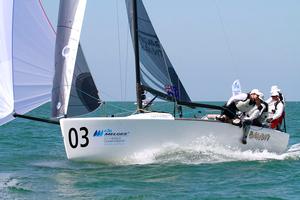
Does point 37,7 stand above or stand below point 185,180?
above

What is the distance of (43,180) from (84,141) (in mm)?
1370

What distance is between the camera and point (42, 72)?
1259 cm

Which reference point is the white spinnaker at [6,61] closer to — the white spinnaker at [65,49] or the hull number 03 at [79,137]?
the white spinnaker at [65,49]

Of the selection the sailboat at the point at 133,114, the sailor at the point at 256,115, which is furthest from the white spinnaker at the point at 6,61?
the sailor at the point at 256,115

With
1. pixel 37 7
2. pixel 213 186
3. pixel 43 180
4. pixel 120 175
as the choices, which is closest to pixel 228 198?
pixel 213 186

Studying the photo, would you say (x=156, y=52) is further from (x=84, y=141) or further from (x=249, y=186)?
(x=249, y=186)

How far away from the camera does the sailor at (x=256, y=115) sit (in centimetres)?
1317

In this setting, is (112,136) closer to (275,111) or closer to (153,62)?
(153,62)

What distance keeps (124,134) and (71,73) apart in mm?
1576

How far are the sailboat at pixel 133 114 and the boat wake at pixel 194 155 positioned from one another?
9 cm

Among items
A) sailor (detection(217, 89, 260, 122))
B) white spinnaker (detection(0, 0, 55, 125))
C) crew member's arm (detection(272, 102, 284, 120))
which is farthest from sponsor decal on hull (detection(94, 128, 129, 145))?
crew member's arm (detection(272, 102, 284, 120))

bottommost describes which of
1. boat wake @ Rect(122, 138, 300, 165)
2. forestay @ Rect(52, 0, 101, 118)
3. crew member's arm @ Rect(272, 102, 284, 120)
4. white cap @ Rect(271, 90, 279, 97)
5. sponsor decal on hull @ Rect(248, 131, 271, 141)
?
boat wake @ Rect(122, 138, 300, 165)

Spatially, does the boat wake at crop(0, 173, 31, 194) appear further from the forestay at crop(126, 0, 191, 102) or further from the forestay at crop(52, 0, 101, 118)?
the forestay at crop(126, 0, 191, 102)

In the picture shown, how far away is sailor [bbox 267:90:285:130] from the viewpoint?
14373 millimetres
